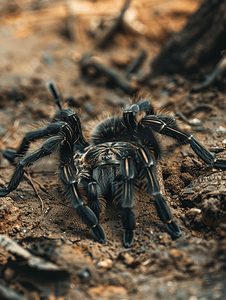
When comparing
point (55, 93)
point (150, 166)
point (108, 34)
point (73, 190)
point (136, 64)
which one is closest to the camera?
point (150, 166)

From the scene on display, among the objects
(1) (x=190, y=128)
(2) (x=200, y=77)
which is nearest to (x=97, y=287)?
(1) (x=190, y=128)

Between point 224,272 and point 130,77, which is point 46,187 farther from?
point 130,77

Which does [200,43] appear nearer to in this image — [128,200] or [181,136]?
[181,136]

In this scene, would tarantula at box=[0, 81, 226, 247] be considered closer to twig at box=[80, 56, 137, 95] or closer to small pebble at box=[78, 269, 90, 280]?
small pebble at box=[78, 269, 90, 280]

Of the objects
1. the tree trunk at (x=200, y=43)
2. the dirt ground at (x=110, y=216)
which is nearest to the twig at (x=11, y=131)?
the dirt ground at (x=110, y=216)

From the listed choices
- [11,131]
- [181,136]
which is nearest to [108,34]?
[11,131]

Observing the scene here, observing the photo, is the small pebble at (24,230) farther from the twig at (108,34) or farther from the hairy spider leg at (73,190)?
the twig at (108,34)
